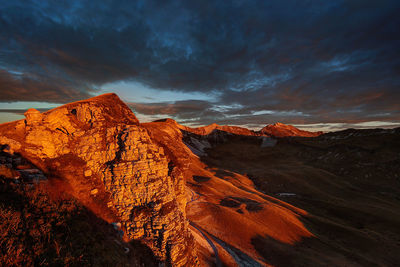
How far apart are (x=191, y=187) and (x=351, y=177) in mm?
78685

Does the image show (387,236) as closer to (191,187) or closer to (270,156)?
(191,187)

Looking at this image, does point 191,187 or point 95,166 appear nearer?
point 95,166

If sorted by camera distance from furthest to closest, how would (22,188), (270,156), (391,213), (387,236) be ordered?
1. (270,156)
2. (391,213)
3. (387,236)
4. (22,188)

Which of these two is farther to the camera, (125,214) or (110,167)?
(110,167)

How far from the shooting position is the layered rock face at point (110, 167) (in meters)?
13.8

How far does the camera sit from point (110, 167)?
15.7 m

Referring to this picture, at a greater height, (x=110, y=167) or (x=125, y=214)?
(x=110, y=167)

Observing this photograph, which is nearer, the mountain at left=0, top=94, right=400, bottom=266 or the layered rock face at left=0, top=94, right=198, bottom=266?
the mountain at left=0, top=94, right=400, bottom=266

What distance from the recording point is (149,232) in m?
14.9

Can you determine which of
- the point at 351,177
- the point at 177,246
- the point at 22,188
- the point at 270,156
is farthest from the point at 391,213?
the point at 270,156

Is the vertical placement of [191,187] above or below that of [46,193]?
below

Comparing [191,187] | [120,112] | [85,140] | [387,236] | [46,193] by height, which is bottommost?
[387,236]

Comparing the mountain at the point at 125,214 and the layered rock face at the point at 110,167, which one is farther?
the layered rock face at the point at 110,167

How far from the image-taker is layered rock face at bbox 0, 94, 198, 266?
13.8 m
